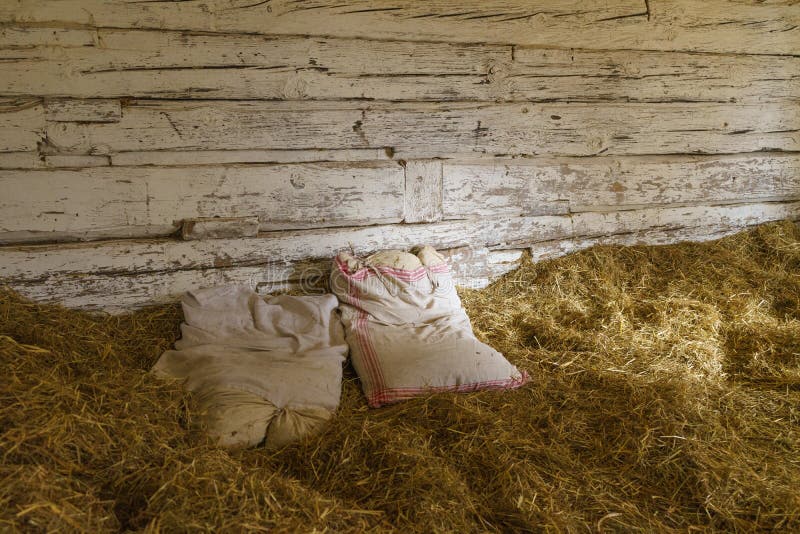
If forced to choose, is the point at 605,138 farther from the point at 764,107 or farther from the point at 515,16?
the point at 764,107

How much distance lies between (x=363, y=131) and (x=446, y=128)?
0.48m

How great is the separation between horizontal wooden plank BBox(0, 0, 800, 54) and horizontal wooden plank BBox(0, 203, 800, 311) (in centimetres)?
103

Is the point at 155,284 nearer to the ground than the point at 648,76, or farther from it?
nearer to the ground

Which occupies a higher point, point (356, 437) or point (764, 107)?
point (764, 107)

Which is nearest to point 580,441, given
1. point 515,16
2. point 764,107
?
point 515,16

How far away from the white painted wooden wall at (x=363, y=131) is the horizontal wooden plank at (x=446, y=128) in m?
0.01

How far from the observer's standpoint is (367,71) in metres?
3.32

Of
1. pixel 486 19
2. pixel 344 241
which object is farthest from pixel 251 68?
pixel 486 19

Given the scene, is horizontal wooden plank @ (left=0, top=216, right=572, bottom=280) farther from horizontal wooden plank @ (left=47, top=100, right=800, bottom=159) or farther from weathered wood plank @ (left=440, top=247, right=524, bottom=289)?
horizontal wooden plank @ (left=47, top=100, right=800, bottom=159)

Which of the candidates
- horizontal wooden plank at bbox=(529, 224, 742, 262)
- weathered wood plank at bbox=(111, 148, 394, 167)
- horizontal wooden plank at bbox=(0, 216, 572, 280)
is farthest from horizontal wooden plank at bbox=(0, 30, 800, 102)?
horizontal wooden plank at bbox=(529, 224, 742, 262)

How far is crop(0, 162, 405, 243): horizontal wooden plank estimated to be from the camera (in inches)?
118

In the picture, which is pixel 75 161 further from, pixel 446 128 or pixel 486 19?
pixel 486 19

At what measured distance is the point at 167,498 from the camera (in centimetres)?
181

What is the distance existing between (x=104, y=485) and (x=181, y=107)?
185 centimetres
